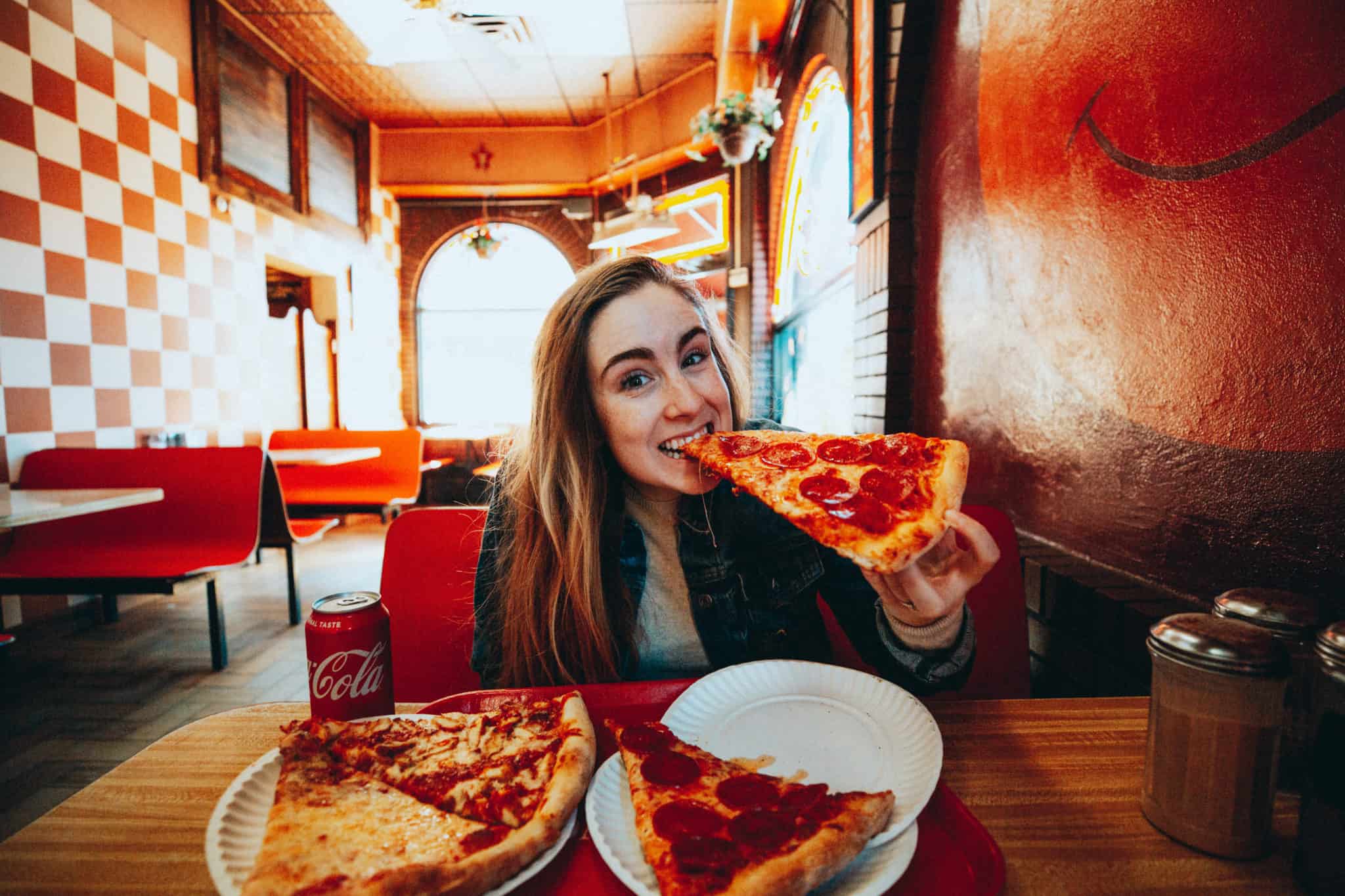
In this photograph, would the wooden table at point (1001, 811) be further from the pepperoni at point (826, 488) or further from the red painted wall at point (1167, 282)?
the red painted wall at point (1167, 282)

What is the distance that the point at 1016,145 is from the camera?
1.90 m

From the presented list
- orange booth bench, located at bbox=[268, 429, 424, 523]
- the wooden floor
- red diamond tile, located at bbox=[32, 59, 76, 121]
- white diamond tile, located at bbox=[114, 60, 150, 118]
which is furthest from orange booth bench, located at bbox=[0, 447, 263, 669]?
white diamond tile, located at bbox=[114, 60, 150, 118]

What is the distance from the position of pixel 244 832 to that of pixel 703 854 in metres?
0.50

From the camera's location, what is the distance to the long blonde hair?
1385 mm

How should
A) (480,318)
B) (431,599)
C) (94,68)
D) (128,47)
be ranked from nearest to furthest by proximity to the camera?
1. (431,599)
2. (94,68)
3. (128,47)
4. (480,318)

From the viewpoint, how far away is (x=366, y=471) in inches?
220

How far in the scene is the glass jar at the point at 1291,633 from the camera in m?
0.74

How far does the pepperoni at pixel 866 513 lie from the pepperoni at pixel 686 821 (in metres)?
0.48

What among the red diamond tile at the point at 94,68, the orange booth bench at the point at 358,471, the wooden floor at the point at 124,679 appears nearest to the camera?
the wooden floor at the point at 124,679

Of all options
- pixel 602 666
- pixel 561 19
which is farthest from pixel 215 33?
pixel 602 666

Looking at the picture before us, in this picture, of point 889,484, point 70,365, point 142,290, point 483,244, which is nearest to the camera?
point 889,484

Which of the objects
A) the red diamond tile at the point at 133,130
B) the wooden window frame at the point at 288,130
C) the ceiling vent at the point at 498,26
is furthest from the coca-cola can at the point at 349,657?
the wooden window frame at the point at 288,130

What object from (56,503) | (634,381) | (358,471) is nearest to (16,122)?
(56,503)

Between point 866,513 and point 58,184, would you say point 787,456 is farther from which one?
point 58,184
